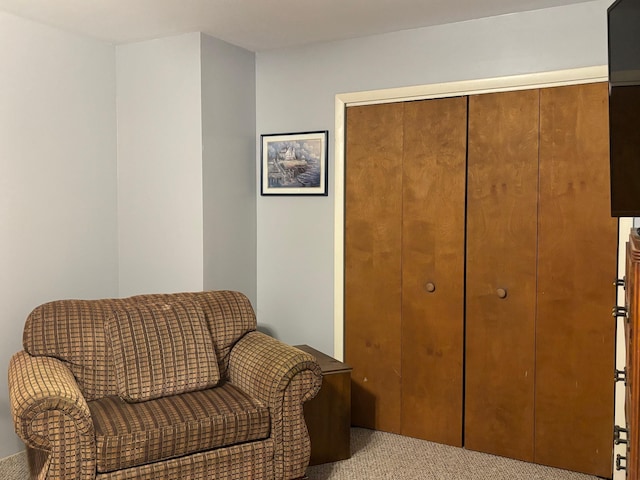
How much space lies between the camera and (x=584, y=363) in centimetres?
306

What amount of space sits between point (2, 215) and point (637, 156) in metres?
2.90

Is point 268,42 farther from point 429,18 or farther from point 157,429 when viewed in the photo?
point 157,429

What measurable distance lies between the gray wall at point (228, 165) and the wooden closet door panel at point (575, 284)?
5.82ft

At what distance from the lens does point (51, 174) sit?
11.1 ft

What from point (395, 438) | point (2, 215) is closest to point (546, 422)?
point (395, 438)

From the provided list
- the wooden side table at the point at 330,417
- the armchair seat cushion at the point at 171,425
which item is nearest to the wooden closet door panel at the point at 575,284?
the wooden side table at the point at 330,417

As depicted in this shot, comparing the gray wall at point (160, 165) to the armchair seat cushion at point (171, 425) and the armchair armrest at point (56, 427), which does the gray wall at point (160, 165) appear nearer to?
the armchair seat cushion at point (171, 425)

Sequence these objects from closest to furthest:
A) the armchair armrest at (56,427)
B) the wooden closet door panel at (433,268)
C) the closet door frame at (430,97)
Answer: the armchair armrest at (56,427) < the closet door frame at (430,97) < the wooden closet door panel at (433,268)

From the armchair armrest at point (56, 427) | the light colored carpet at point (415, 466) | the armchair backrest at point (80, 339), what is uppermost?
the armchair backrest at point (80, 339)

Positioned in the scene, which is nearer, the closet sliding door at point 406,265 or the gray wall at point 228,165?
the closet sliding door at point 406,265

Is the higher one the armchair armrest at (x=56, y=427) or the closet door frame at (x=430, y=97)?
the closet door frame at (x=430, y=97)

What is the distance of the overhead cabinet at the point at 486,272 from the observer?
3041 mm

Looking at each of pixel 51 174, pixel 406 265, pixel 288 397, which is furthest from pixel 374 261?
pixel 51 174

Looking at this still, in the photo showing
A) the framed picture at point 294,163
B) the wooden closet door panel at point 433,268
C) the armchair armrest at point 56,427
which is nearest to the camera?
the armchair armrest at point 56,427
